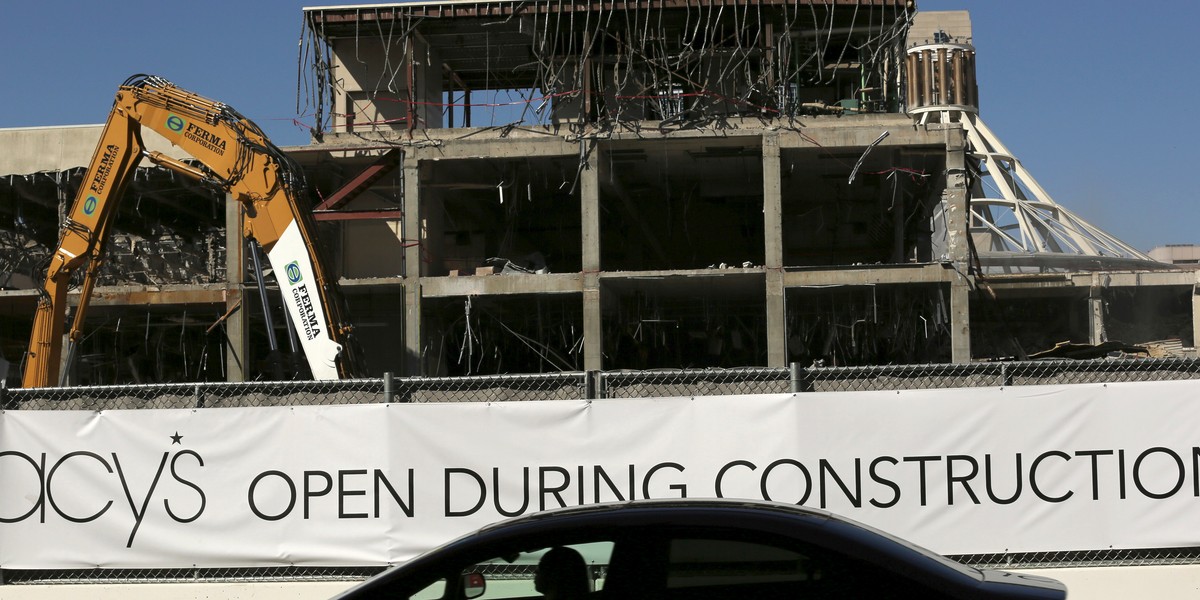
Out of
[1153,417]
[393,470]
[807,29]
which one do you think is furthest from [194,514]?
[807,29]

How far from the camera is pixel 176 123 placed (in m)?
17.3

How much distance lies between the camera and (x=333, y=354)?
1543cm

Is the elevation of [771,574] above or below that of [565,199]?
below

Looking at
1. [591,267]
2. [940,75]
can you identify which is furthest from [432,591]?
[940,75]

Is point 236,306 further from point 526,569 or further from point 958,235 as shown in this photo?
point 526,569

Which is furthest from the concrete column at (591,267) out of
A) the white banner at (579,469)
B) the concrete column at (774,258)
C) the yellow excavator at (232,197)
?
the white banner at (579,469)

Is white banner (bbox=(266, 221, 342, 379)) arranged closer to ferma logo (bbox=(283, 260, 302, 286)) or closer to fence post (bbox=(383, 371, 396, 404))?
ferma logo (bbox=(283, 260, 302, 286))

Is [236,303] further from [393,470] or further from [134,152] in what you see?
[393,470]

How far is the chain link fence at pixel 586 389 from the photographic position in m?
7.81

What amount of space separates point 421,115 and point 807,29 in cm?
1028

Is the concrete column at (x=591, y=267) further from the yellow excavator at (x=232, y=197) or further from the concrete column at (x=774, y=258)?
the yellow excavator at (x=232, y=197)

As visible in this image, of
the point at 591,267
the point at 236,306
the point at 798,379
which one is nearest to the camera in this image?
the point at 798,379

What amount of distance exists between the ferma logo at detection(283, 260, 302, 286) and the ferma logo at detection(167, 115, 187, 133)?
321 cm

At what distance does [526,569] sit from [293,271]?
39.2ft
